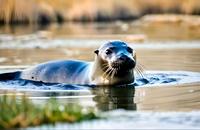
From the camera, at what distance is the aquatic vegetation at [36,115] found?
23.3ft

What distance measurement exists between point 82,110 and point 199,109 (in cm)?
142

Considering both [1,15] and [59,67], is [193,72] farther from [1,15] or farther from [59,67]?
[1,15]

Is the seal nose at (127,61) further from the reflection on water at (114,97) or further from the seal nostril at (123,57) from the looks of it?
the reflection on water at (114,97)

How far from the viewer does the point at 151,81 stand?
11812 mm

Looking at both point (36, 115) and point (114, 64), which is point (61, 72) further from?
point (36, 115)

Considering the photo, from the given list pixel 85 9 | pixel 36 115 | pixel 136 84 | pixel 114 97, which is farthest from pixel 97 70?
pixel 85 9

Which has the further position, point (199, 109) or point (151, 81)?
point (151, 81)

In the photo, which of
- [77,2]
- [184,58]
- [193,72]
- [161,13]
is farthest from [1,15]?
[193,72]

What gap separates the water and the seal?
213 mm

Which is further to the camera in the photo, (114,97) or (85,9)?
(85,9)

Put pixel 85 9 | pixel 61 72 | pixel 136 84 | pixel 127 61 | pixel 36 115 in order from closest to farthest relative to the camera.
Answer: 1. pixel 36 115
2. pixel 127 61
3. pixel 136 84
4. pixel 61 72
5. pixel 85 9

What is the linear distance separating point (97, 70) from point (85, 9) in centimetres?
2304

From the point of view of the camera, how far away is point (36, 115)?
7.21m

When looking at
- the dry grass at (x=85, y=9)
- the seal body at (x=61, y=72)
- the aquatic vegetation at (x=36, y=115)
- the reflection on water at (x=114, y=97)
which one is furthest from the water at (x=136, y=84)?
the dry grass at (x=85, y=9)
